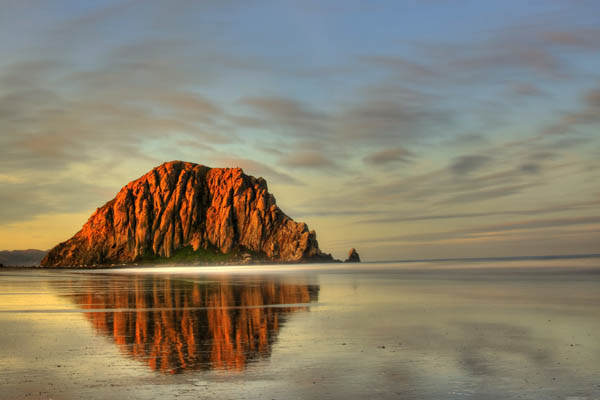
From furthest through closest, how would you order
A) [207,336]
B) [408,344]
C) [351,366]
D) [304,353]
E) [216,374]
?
[207,336] → [408,344] → [304,353] → [351,366] → [216,374]

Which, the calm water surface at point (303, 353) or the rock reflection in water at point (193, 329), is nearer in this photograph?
the calm water surface at point (303, 353)

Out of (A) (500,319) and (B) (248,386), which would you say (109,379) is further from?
(A) (500,319)

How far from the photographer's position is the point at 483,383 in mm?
14602

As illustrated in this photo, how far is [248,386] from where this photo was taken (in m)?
14.2

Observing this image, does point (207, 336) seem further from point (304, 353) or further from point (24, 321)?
point (24, 321)

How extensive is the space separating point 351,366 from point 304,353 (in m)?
2.68

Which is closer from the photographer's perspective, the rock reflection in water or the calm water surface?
the calm water surface

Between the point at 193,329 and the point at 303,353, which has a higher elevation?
the point at 193,329

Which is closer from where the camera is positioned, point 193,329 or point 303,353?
point 303,353

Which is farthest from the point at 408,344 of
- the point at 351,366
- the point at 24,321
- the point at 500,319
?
the point at 24,321

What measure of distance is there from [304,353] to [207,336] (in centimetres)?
553

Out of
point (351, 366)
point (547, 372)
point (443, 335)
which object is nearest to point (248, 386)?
point (351, 366)

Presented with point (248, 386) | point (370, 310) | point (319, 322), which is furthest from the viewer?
point (370, 310)

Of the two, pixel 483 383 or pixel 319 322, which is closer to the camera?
pixel 483 383
